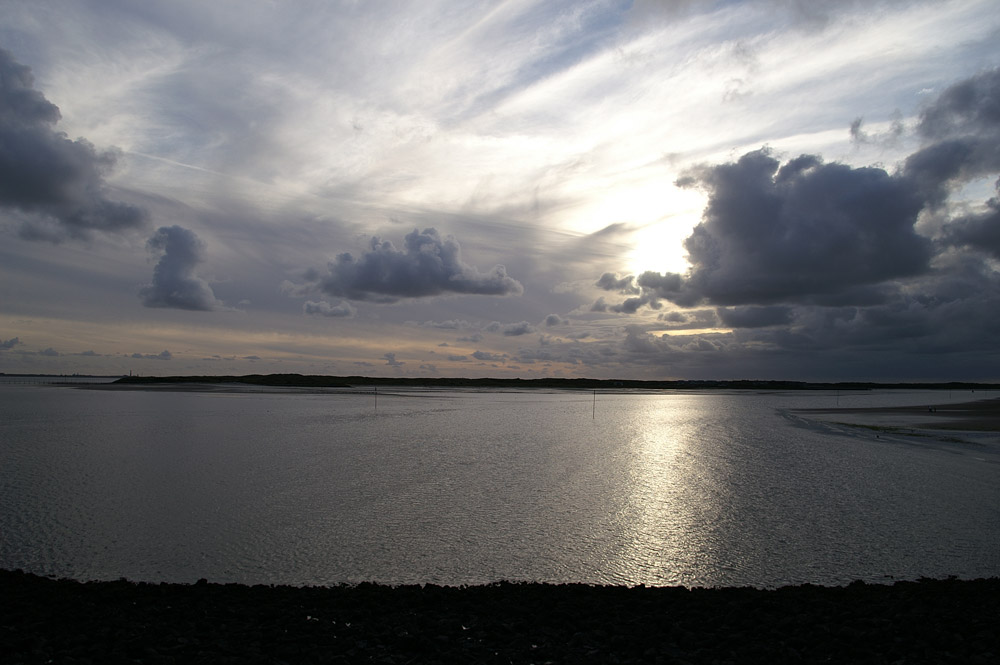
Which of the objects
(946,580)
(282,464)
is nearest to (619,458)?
(282,464)

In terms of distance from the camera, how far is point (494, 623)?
7852 millimetres

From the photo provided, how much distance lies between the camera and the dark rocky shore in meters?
6.90

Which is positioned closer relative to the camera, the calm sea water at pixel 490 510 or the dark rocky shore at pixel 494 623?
the dark rocky shore at pixel 494 623

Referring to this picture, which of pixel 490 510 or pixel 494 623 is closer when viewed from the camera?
pixel 494 623

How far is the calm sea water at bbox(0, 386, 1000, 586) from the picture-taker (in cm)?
1063

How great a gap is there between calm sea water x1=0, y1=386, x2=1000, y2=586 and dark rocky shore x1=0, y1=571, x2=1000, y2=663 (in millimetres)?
1113

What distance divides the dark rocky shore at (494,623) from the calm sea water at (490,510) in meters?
1.11

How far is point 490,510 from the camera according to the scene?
48.2ft

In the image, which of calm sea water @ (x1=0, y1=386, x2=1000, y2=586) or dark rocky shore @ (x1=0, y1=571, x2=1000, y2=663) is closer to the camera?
dark rocky shore @ (x1=0, y1=571, x2=1000, y2=663)

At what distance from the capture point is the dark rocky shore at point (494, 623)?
6.90 meters

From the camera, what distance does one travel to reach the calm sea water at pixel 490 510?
10633mm

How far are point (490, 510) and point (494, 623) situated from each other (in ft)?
22.5

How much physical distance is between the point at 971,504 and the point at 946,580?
785 cm

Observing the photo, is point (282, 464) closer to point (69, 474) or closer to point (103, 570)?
point (69, 474)
